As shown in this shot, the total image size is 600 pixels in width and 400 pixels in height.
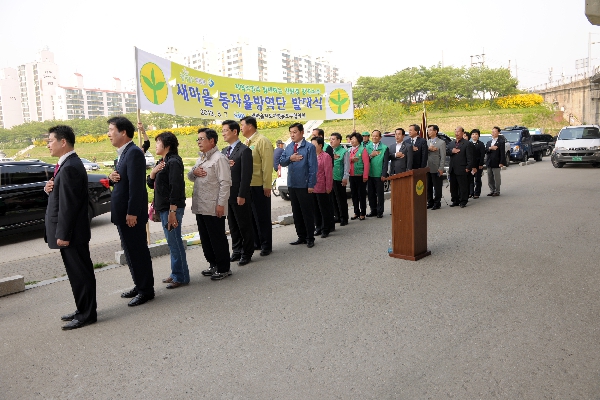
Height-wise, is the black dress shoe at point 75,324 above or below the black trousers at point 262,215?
below

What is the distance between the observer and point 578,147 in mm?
19375

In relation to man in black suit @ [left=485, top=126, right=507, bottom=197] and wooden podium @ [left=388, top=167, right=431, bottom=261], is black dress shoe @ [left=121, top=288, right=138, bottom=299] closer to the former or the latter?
wooden podium @ [left=388, top=167, right=431, bottom=261]

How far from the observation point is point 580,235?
23.7ft

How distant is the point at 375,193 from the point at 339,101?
3.20 meters

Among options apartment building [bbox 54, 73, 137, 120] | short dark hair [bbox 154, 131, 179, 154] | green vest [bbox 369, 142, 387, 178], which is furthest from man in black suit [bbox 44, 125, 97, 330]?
apartment building [bbox 54, 73, 137, 120]

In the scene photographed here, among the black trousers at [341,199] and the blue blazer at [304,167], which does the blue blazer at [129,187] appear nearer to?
the blue blazer at [304,167]

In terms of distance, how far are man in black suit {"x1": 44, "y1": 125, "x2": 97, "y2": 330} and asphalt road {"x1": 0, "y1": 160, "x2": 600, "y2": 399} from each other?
0.30 metres

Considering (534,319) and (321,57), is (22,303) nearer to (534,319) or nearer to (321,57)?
(534,319)

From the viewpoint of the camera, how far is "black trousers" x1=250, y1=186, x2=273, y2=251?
6820 mm

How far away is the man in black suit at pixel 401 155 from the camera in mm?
9703

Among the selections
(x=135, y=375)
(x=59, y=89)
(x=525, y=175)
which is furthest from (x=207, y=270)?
(x=59, y=89)

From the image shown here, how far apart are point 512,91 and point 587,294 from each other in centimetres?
7262

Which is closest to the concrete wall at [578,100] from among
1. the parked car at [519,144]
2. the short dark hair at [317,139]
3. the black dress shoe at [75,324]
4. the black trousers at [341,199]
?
the parked car at [519,144]

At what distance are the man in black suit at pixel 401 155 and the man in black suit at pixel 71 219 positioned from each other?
6830 mm
